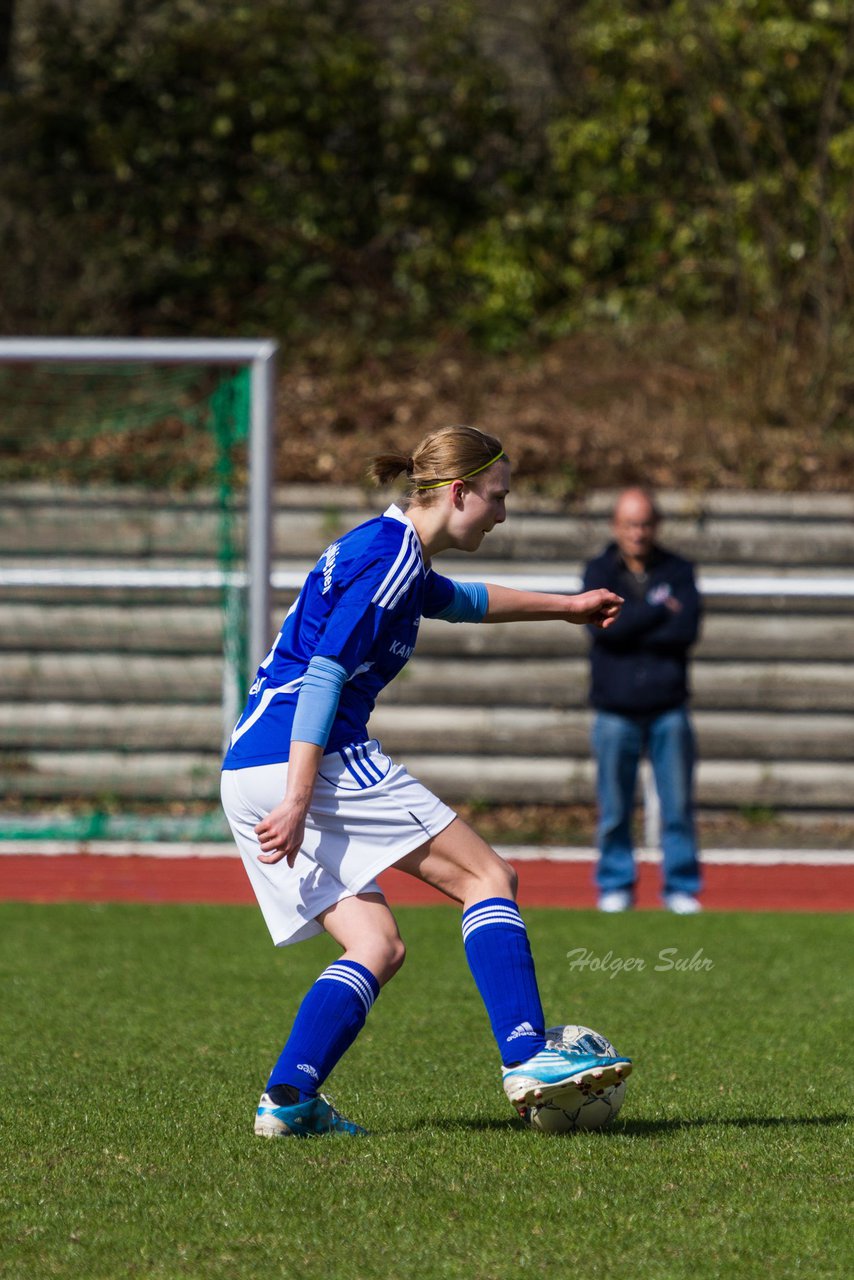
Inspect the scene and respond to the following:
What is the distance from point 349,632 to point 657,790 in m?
4.75

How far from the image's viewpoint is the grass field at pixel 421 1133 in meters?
2.98

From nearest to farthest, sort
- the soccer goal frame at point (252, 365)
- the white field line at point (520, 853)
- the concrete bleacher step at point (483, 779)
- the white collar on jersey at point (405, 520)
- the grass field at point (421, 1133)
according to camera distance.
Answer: the grass field at point (421, 1133)
the white collar on jersey at point (405, 520)
the soccer goal frame at point (252, 365)
the white field line at point (520, 853)
the concrete bleacher step at point (483, 779)

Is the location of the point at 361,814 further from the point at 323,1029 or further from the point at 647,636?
the point at 647,636

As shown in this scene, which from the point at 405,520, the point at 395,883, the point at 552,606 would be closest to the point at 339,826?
the point at 405,520

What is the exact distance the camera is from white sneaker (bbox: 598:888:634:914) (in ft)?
26.8

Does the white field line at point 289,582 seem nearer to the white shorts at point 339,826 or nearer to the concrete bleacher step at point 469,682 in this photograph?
the concrete bleacher step at point 469,682

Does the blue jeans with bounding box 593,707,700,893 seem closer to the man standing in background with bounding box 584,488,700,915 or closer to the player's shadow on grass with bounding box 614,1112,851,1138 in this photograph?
the man standing in background with bounding box 584,488,700,915

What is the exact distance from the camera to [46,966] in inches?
257

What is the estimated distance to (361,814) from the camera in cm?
379

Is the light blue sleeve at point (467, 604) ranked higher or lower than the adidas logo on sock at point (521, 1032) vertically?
higher

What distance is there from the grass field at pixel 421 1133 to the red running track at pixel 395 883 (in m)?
1.65

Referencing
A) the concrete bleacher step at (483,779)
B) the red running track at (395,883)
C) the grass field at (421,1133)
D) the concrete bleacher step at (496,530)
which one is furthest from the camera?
the concrete bleacher step at (496,530)

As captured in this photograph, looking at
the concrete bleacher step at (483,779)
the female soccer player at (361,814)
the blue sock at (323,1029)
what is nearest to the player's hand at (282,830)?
the female soccer player at (361,814)

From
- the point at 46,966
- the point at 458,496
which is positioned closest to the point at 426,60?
the point at 46,966
